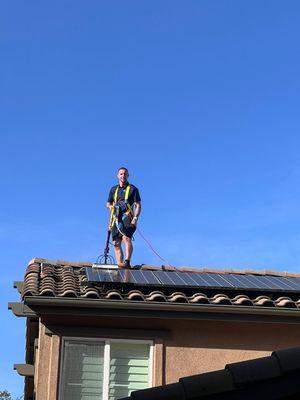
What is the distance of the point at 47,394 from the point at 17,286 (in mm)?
1935

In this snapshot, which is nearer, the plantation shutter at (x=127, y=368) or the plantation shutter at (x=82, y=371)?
the plantation shutter at (x=82, y=371)

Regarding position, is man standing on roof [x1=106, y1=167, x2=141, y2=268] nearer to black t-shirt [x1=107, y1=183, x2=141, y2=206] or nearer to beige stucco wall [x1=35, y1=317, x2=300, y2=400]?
black t-shirt [x1=107, y1=183, x2=141, y2=206]

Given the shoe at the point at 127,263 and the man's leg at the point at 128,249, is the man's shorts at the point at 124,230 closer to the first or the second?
the man's leg at the point at 128,249

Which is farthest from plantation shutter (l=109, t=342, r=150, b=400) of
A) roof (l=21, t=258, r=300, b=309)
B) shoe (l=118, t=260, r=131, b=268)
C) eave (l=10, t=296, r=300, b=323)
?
shoe (l=118, t=260, r=131, b=268)

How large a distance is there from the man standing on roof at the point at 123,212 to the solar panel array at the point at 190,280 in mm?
971

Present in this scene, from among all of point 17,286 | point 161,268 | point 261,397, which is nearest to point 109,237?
point 161,268

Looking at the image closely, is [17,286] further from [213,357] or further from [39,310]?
[213,357]

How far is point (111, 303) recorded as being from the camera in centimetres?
956

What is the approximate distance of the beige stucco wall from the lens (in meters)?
9.71

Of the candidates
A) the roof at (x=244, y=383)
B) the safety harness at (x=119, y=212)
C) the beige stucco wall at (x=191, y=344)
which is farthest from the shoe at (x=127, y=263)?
the roof at (x=244, y=383)

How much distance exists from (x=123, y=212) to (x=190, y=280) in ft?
8.46

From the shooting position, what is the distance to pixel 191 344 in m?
10.1

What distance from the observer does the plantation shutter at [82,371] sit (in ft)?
31.7

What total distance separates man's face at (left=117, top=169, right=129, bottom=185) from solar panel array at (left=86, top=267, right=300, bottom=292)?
204 cm
